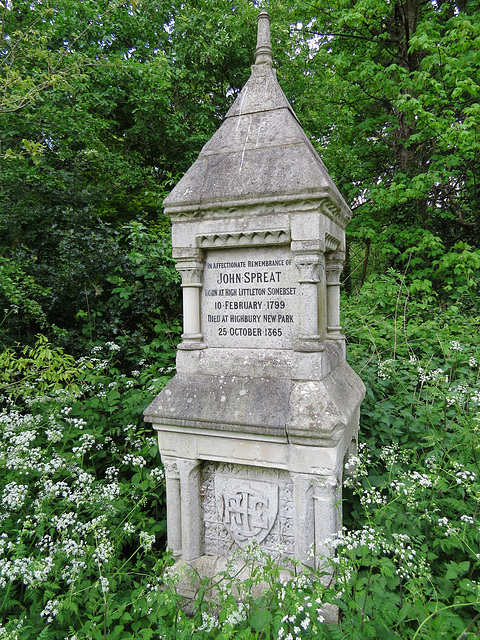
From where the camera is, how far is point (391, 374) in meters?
4.20

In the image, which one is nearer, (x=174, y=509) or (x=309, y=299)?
(x=309, y=299)

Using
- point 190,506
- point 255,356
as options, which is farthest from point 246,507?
point 255,356

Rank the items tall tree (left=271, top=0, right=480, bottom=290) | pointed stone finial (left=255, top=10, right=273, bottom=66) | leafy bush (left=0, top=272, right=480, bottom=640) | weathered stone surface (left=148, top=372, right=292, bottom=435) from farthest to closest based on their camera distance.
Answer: tall tree (left=271, top=0, right=480, bottom=290)
pointed stone finial (left=255, top=10, right=273, bottom=66)
weathered stone surface (left=148, top=372, right=292, bottom=435)
leafy bush (left=0, top=272, right=480, bottom=640)

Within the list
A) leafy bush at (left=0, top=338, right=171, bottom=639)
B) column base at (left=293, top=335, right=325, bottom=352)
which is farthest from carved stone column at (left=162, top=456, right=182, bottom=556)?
column base at (left=293, top=335, right=325, bottom=352)

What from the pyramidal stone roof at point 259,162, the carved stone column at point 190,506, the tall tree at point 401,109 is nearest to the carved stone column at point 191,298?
the pyramidal stone roof at point 259,162

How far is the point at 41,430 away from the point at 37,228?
332 cm

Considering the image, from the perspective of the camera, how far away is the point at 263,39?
2.81 m

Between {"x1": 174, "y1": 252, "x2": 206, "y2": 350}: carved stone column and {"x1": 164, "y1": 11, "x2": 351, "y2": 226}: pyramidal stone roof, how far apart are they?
38 cm

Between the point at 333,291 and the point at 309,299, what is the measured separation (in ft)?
2.64

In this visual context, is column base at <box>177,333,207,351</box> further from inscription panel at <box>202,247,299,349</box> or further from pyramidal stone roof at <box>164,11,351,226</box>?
pyramidal stone roof at <box>164,11,351,226</box>

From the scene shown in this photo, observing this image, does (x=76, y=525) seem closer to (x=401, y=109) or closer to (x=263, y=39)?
(x=263, y=39)

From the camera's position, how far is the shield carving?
2.53 metres

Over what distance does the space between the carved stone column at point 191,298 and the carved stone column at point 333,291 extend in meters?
1.13

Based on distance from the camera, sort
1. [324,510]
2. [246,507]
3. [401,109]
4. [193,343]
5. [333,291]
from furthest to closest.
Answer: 1. [401,109]
2. [333,291]
3. [193,343]
4. [246,507]
5. [324,510]
